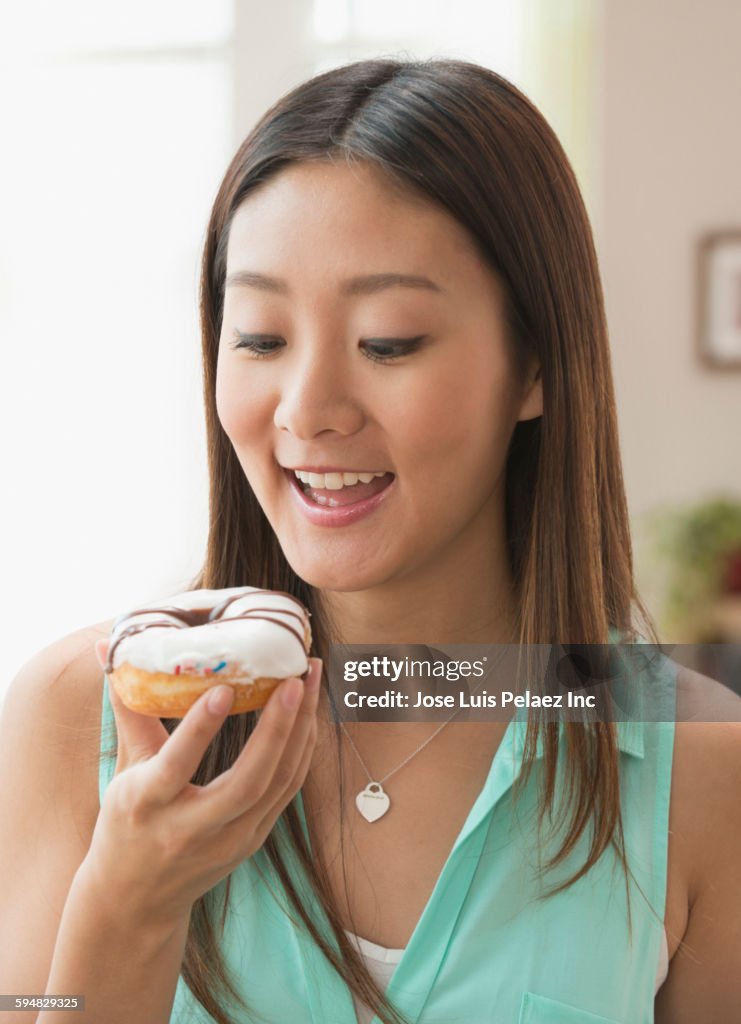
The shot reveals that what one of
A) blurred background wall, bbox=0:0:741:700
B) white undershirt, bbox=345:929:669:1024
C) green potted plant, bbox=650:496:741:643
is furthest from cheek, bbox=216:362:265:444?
blurred background wall, bbox=0:0:741:700

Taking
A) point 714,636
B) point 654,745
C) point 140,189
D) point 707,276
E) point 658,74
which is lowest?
point 714,636

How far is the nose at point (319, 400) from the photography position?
86 cm

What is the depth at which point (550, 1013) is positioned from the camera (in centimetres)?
94

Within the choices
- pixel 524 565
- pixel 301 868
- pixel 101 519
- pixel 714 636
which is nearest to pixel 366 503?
pixel 524 565

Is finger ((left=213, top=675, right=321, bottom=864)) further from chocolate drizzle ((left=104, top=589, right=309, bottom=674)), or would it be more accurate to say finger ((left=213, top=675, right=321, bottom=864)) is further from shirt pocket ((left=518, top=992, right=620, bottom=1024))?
shirt pocket ((left=518, top=992, right=620, bottom=1024))

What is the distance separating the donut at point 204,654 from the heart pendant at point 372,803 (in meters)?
0.27

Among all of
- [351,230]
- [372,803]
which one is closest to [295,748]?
[372,803]

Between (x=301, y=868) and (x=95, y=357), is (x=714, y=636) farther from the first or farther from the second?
(x=301, y=868)

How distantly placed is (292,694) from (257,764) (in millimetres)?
50

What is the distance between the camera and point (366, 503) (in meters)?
0.91

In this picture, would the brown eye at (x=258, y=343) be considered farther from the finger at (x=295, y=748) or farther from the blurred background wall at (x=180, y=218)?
the blurred background wall at (x=180, y=218)

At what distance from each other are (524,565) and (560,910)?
305 mm

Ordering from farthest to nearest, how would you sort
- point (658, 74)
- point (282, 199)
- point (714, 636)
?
1. point (658, 74)
2. point (714, 636)
3. point (282, 199)

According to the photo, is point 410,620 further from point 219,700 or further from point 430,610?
point 219,700
